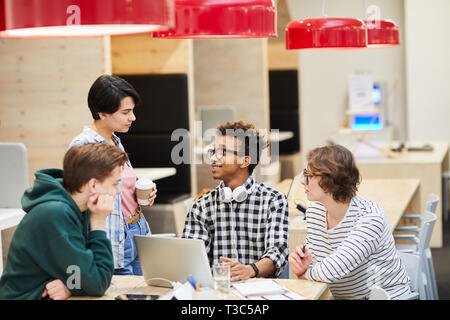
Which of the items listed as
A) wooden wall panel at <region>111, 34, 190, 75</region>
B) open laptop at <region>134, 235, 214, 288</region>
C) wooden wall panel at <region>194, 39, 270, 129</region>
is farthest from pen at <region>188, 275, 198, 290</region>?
wooden wall panel at <region>194, 39, 270, 129</region>

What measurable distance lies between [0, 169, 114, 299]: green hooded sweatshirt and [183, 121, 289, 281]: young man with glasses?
2.59ft

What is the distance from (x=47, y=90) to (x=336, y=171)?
2923 mm

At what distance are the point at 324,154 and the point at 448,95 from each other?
7153mm

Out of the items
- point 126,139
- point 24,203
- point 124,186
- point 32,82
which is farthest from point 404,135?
point 24,203

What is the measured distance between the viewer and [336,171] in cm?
278

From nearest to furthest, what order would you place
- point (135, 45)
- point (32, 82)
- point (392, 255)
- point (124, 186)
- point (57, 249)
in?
point (57, 249), point (392, 255), point (124, 186), point (32, 82), point (135, 45)

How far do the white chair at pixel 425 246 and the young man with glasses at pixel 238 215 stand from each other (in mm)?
1173

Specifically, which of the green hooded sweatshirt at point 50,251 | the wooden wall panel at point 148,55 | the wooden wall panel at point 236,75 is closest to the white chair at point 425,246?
the green hooded sweatshirt at point 50,251

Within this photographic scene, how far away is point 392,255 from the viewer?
2.82 metres

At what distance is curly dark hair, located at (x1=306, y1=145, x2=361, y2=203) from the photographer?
278 cm

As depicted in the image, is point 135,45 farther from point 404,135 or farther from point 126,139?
point 404,135

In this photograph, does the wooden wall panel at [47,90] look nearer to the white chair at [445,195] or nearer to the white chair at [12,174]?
the white chair at [12,174]

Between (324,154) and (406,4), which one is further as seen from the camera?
(406,4)

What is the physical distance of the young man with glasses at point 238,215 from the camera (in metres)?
3.04
